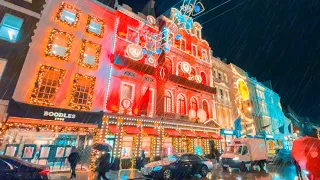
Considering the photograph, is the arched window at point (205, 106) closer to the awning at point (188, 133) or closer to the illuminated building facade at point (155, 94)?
the illuminated building facade at point (155, 94)

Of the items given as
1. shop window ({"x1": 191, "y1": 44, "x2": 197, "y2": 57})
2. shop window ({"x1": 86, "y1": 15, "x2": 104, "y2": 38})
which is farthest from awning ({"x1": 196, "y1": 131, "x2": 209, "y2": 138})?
shop window ({"x1": 86, "y1": 15, "x2": 104, "y2": 38})

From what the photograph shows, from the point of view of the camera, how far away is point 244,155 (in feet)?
48.7

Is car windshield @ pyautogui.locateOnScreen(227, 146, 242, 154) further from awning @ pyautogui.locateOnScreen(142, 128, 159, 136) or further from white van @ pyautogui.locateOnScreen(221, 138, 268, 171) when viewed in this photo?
awning @ pyautogui.locateOnScreen(142, 128, 159, 136)

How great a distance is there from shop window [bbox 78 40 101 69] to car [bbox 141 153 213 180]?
33.4ft

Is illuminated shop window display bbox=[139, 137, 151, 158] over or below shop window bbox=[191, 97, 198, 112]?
below

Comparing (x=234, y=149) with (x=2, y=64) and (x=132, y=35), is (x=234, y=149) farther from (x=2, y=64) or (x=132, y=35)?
(x=2, y=64)

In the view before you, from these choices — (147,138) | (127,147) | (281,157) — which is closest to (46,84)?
(127,147)

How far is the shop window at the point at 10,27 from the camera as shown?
12336 mm

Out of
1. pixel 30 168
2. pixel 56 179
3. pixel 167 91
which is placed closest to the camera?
pixel 30 168

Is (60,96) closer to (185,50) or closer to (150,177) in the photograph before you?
(150,177)

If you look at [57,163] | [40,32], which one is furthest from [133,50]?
[57,163]

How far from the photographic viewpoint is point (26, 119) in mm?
12117

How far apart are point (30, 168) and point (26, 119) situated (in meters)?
7.02

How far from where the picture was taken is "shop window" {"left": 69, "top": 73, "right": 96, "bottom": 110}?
14586 millimetres
